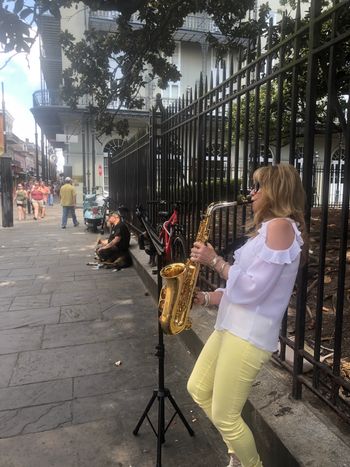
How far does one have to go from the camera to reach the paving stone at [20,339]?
4.32 meters

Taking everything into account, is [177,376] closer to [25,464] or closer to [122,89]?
[25,464]

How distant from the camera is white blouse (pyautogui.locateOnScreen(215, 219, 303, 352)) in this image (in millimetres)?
1898

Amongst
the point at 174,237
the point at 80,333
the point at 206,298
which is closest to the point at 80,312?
the point at 80,333

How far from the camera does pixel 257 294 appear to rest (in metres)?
1.92

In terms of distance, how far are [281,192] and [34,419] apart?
2.39 meters

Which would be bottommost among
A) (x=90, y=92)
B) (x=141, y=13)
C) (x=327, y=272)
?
(x=327, y=272)

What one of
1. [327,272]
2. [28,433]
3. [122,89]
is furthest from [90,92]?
[28,433]

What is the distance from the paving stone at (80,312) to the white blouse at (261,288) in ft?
11.5

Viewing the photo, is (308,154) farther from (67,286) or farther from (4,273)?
(4,273)

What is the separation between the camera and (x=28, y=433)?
288cm

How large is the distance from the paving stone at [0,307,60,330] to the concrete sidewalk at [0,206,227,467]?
1cm

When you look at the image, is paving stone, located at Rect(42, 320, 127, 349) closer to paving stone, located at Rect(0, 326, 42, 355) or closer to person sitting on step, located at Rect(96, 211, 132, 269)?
paving stone, located at Rect(0, 326, 42, 355)

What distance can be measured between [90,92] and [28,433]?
602cm

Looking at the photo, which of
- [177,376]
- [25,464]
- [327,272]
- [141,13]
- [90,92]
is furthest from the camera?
[90,92]
